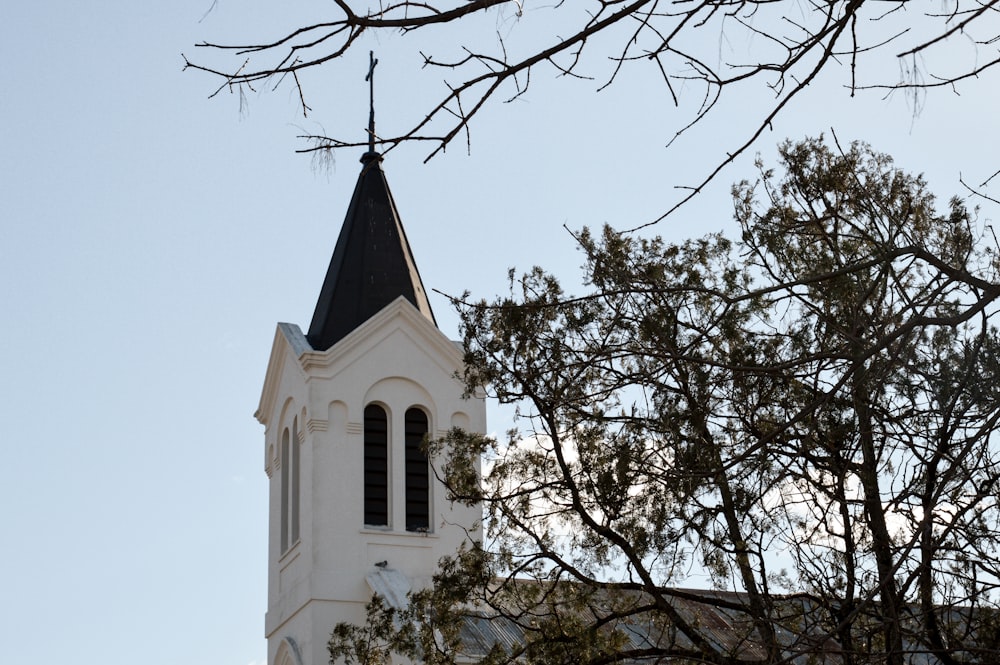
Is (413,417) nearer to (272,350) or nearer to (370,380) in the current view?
(370,380)

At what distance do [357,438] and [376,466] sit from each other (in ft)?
1.66

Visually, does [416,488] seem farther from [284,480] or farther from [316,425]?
[284,480]

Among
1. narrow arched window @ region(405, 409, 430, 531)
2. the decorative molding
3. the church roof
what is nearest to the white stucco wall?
the decorative molding

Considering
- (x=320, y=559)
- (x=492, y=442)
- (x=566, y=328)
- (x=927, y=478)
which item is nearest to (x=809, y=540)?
(x=927, y=478)

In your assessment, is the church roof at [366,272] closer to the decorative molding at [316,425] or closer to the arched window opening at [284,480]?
the decorative molding at [316,425]

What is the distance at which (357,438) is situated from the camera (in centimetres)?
2177

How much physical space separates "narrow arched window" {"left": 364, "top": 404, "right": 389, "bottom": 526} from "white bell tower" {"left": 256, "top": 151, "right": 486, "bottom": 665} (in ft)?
0.07

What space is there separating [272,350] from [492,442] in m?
13.6

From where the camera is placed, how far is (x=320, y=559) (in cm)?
2073

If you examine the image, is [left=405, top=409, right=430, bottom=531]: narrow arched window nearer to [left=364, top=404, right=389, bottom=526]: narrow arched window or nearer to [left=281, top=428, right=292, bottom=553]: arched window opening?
[left=364, top=404, right=389, bottom=526]: narrow arched window

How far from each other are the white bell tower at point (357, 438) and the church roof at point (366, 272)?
0.9 inches

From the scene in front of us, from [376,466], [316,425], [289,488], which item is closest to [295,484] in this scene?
[289,488]

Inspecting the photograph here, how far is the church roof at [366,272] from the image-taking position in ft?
75.5

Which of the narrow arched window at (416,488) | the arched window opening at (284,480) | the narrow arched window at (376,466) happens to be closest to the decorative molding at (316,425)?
the narrow arched window at (376,466)
